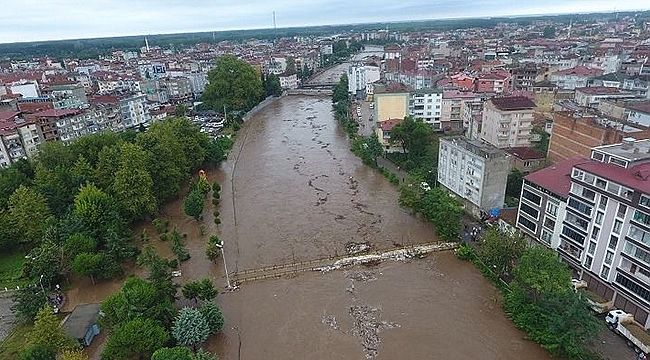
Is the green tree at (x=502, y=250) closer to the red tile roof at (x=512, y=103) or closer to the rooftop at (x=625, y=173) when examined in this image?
the rooftop at (x=625, y=173)

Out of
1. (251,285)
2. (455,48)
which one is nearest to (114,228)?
(251,285)

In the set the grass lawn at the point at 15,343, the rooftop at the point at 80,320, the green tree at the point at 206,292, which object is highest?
the green tree at the point at 206,292

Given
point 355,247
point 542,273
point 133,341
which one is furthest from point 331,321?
point 542,273

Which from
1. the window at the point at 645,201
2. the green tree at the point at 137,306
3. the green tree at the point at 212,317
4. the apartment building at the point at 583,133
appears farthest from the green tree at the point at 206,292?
→ the apartment building at the point at 583,133

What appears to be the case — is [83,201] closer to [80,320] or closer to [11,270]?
[11,270]

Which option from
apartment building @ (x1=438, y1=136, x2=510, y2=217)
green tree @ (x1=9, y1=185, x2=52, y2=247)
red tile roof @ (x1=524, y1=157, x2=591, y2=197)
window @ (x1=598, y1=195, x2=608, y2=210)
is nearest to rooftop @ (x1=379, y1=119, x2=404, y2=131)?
apartment building @ (x1=438, y1=136, x2=510, y2=217)

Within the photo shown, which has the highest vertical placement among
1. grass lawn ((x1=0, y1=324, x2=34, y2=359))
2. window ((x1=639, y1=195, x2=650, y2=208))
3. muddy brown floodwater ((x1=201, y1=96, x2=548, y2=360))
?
window ((x1=639, y1=195, x2=650, y2=208))

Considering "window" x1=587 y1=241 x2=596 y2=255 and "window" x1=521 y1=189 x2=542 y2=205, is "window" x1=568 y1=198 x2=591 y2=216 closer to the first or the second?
"window" x1=587 y1=241 x2=596 y2=255
